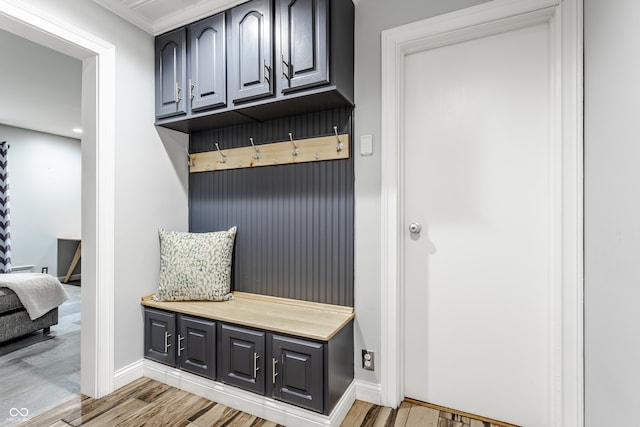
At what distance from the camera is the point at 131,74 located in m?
2.07

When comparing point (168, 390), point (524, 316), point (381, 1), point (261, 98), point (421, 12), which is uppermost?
point (381, 1)

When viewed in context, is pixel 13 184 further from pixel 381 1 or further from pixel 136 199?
pixel 381 1

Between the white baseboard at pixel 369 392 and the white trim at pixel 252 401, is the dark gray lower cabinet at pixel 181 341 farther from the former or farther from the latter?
the white baseboard at pixel 369 392

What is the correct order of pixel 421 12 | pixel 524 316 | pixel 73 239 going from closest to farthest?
1. pixel 524 316
2. pixel 421 12
3. pixel 73 239

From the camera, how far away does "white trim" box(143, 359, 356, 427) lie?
1586mm

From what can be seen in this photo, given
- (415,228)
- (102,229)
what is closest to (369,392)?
(415,228)

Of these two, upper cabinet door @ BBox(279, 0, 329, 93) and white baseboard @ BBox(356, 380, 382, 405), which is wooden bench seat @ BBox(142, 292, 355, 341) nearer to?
white baseboard @ BBox(356, 380, 382, 405)

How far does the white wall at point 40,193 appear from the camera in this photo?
469cm

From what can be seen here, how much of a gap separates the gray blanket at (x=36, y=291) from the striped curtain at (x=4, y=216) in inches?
88.7

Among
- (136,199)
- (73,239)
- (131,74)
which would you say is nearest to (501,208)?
(136,199)

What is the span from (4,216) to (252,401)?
506cm

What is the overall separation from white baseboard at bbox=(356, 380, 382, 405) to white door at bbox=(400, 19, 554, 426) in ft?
0.63

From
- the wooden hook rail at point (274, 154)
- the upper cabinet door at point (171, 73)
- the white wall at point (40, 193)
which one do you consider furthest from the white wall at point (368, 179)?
the white wall at point (40, 193)

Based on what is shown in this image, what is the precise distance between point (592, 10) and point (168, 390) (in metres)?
2.88
